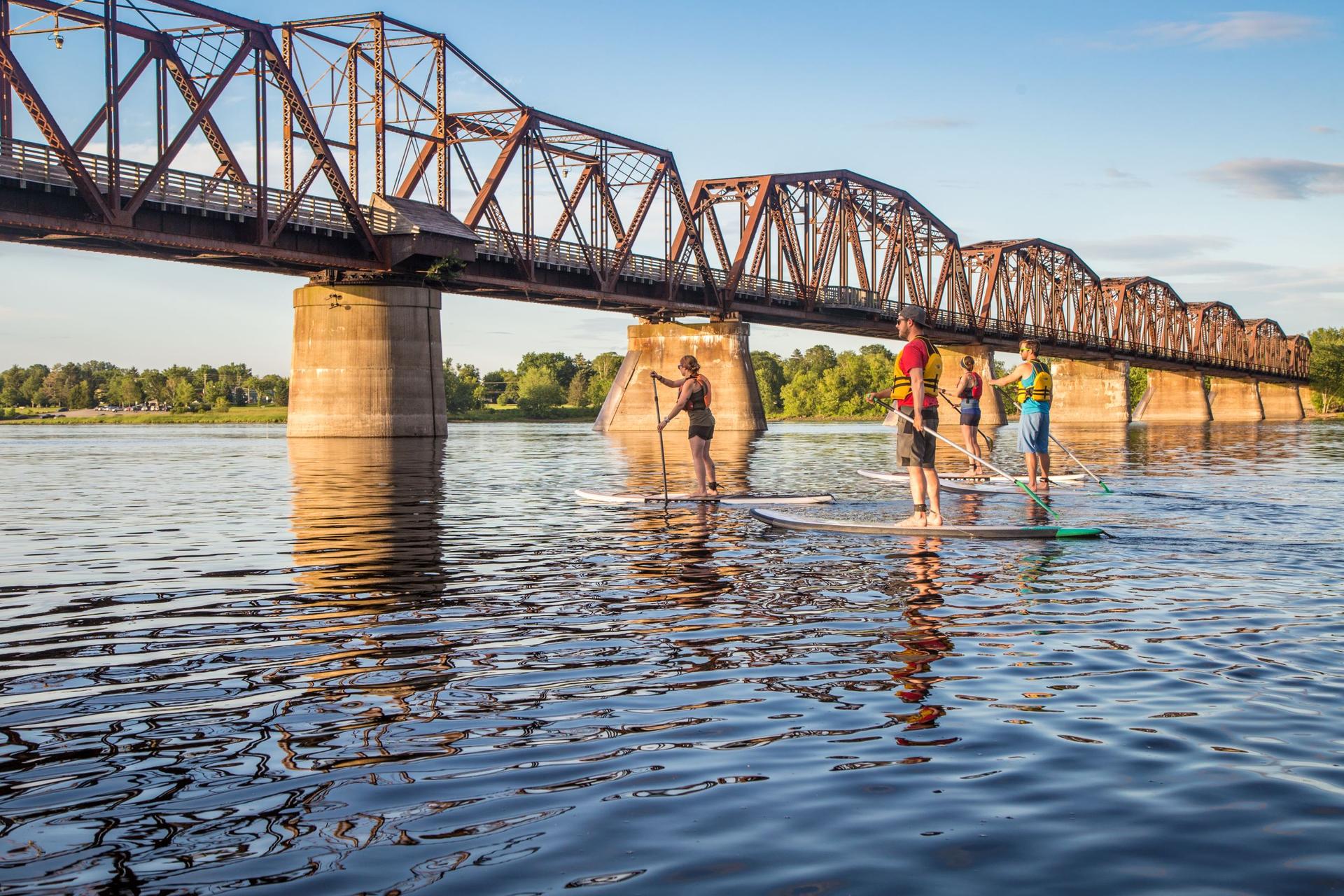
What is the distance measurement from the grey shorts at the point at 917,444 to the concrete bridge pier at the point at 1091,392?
5043 inches

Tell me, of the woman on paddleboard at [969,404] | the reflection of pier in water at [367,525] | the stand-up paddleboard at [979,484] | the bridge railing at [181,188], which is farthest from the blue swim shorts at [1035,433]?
the bridge railing at [181,188]

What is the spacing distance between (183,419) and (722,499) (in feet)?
573

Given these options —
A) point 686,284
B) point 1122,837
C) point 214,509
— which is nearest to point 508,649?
point 1122,837

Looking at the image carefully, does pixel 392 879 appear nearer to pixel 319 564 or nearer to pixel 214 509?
pixel 319 564

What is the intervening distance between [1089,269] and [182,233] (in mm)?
110535

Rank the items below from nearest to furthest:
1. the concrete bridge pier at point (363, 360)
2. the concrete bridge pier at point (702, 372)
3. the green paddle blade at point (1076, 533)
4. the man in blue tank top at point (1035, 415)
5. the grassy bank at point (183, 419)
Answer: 1. the green paddle blade at point (1076, 533)
2. the man in blue tank top at point (1035, 415)
3. the concrete bridge pier at point (363, 360)
4. the concrete bridge pier at point (702, 372)
5. the grassy bank at point (183, 419)

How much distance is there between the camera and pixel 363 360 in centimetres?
5716

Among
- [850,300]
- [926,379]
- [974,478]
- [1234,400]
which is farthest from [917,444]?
[1234,400]

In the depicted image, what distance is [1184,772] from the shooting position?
5.71 m

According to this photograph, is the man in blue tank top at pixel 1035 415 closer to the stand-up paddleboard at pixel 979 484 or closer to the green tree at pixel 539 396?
the stand-up paddleboard at pixel 979 484

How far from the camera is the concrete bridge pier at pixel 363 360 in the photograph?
56.8 meters

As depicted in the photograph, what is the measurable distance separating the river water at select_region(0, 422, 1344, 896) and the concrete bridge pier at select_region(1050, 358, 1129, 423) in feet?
428

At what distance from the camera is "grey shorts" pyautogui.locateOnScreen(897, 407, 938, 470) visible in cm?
1598

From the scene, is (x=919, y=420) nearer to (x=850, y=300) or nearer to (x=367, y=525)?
(x=367, y=525)
